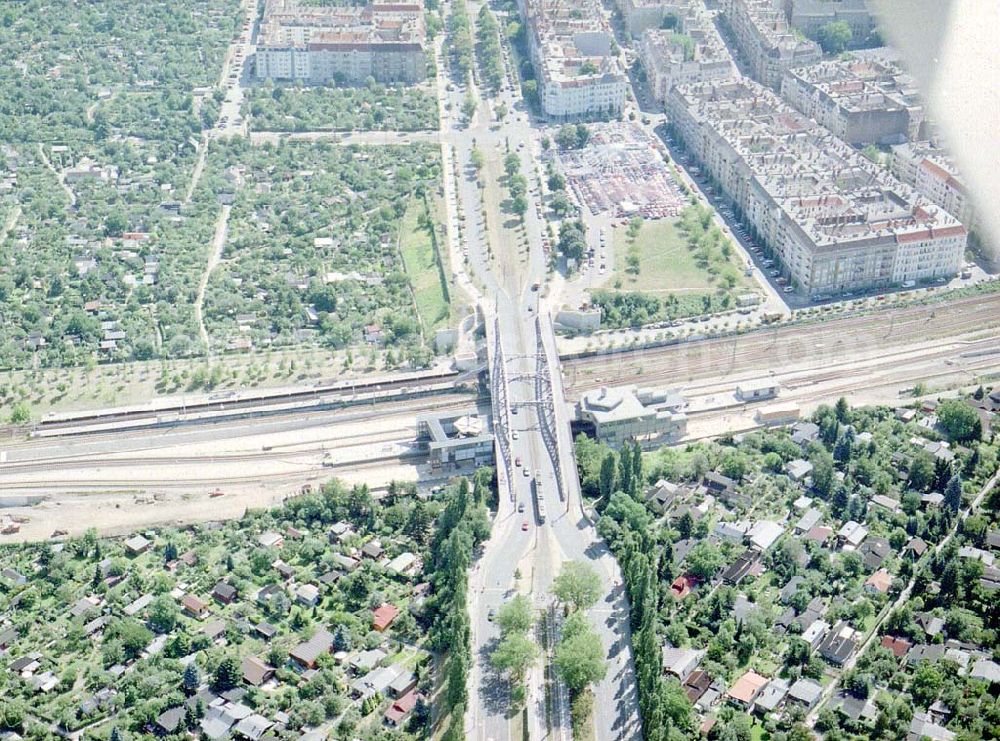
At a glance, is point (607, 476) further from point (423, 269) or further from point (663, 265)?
point (423, 269)

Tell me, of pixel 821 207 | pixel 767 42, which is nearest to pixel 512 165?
pixel 821 207

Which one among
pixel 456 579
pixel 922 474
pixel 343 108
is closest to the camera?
pixel 456 579

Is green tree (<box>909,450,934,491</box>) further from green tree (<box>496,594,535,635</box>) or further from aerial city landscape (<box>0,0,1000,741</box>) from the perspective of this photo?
green tree (<box>496,594,535,635</box>)

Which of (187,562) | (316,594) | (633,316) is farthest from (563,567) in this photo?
(633,316)

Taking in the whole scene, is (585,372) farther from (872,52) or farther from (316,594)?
(872,52)

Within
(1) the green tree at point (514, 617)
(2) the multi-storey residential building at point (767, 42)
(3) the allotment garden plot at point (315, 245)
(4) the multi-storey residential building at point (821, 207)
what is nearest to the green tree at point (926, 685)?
(1) the green tree at point (514, 617)

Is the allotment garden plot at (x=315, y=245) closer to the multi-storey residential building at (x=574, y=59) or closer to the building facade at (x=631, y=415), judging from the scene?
the multi-storey residential building at (x=574, y=59)

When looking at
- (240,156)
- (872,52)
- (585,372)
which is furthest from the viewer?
(872,52)
